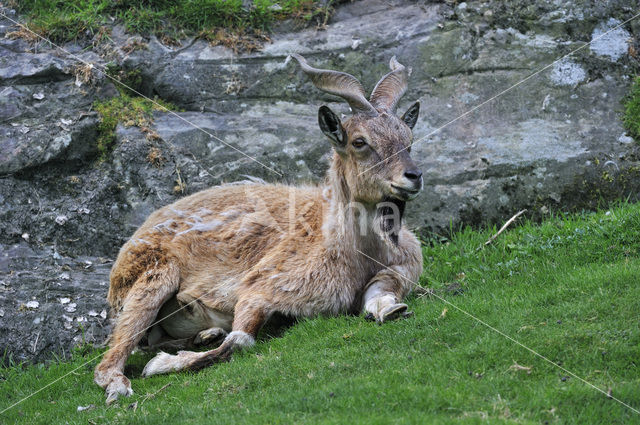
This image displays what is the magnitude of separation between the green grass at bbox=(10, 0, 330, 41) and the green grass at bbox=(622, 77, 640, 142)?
4.63 metres

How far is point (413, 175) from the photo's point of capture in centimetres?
711

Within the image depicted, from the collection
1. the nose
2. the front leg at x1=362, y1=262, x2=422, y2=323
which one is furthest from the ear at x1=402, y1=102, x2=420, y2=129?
the front leg at x1=362, y1=262, x2=422, y2=323

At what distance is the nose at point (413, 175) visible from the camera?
7098 mm

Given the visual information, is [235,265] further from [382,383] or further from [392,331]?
[382,383]

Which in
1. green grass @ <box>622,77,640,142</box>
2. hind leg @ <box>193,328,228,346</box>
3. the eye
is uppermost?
the eye

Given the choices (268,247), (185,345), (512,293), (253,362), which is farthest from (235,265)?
(512,293)

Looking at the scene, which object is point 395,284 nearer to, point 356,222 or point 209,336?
point 356,222

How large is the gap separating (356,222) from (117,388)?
9.30 ft

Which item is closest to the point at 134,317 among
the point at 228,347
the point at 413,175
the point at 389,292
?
the point at 228,347

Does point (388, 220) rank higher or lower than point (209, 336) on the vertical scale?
higher

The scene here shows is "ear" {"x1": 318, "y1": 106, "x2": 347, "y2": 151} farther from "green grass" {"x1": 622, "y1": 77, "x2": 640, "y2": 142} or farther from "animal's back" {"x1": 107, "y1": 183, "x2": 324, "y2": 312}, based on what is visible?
"green grass" {"x1": 622, "y1": 77, "x2": 640, "y2": 142}

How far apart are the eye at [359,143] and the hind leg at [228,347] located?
185 centimetres

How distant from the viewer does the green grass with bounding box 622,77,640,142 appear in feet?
32.6

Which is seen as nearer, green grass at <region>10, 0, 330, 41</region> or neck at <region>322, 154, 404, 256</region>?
neck at <region>322, 154, 404, 256</region>
